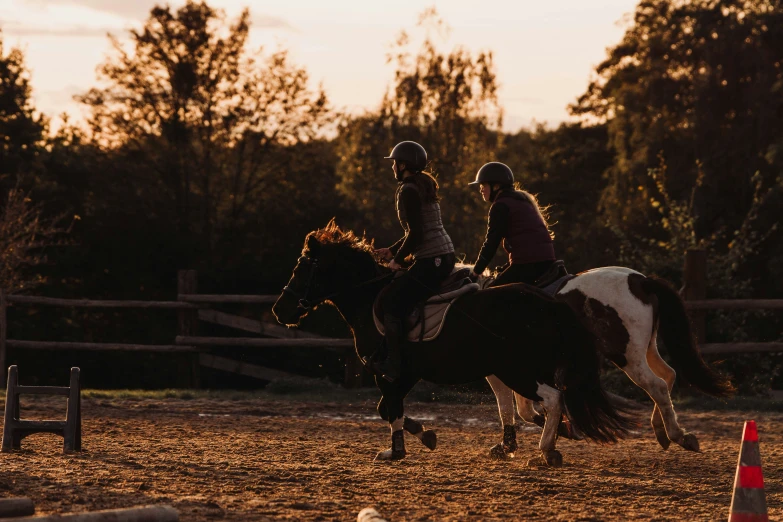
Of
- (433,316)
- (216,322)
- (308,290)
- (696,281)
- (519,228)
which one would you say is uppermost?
(519,228)

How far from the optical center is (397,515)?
6438 mm

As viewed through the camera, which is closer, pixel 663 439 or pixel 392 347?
pixel 392 347

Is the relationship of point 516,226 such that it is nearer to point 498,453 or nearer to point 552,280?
point 552,280

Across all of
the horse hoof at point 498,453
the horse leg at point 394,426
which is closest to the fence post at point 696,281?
the horse hoof at point 498,453

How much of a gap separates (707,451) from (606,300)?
1.78 meters

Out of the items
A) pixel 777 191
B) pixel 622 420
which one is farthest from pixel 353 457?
pixel 777 191

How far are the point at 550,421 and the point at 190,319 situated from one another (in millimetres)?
10134

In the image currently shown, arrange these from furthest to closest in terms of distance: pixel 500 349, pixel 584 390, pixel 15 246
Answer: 1. pixel 15 246
2. pixel 500 349
3. pixel 584 390

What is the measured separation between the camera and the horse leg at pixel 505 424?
9445 mm

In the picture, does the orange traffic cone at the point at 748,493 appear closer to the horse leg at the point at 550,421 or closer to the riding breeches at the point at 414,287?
Result: the horse leg at the point at 550,421

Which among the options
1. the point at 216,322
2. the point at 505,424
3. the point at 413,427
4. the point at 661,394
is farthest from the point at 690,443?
the point at 216,322

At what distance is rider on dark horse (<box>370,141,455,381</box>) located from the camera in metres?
8.90

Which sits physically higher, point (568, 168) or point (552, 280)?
point (568, 168)

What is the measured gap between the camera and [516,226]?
940 centimetres
